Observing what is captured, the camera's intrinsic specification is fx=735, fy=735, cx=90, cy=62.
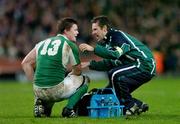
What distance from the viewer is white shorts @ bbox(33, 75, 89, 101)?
461 inches

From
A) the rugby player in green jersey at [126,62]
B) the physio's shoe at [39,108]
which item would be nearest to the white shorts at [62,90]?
the physio's shoe at [39,108]

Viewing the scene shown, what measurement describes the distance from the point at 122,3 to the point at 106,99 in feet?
61.6

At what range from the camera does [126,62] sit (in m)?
12.4

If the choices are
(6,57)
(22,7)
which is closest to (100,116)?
(6,57)

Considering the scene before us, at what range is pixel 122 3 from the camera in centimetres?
3034

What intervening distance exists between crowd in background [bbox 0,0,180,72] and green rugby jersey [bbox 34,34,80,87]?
16012 mm

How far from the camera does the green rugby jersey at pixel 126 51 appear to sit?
11.9 m

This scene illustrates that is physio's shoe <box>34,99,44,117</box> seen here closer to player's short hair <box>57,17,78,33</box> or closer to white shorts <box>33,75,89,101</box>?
white shorts <box>33,75,89,101</box>

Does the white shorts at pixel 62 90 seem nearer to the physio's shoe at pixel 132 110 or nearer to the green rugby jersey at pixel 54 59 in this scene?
the green rugby jersey at pixel 54 59

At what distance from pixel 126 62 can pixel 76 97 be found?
1171mm

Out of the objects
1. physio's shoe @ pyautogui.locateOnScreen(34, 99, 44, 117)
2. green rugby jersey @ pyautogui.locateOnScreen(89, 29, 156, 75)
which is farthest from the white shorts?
green rugby jersey @ pyautogui.locateOnScreen(89, 29, 156, 75)

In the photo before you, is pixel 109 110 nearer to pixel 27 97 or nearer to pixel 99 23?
pixel 99 23

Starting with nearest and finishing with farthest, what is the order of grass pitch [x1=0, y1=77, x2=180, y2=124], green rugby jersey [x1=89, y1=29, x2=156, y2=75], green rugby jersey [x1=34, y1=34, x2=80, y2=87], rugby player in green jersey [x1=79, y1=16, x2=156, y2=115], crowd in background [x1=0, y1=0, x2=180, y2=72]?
grass pitch [x1=0, y1=77, x2=180, y2=124] < green rugby jersey [x1=34, y1=34, x2=80, y2=87] < green rugby jersey [x1=89, y1=29, x2=156, y2=75] < rugby player in green jersey [x1=79, y1=16, x2=156, y2=115] < crowd in background [x1=0, y1=0, x2=180, y2=72]

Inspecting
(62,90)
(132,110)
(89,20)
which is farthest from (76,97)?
(89,20)
